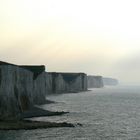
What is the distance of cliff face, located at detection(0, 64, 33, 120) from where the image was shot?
68.6 meters

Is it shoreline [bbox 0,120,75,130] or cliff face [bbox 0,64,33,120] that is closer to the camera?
shoreline [bbox 0,120,75,130]

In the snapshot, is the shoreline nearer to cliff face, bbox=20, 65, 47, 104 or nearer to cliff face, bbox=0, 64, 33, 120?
cliff face, bbox=0, 64, 33, 120

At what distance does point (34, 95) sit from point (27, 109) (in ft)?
69.9

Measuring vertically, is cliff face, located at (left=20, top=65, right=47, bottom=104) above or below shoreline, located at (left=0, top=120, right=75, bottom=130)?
above

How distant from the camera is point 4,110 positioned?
222 feet

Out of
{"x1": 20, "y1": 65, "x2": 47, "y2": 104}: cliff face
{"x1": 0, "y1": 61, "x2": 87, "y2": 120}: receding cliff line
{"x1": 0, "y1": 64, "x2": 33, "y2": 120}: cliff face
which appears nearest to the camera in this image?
{"x1": 0, "y1": 64, "x2": 33, "y2": 120}: cliff face

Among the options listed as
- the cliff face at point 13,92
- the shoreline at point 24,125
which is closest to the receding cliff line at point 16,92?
the cliff face at point 13,92

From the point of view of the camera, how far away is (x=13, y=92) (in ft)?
253

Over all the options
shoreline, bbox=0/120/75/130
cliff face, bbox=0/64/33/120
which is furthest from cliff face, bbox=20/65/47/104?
shoreline, bbox=0/120/75/130

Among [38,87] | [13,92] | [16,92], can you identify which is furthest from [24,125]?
[38,87]

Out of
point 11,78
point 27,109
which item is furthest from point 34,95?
point 11,78

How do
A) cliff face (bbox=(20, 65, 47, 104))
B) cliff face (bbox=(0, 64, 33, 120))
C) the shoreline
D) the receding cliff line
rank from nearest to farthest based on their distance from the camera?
the shoreline < cliff face (bbox=(0, 64, 33, 120)) < the receding cliff line < cliff face (bbox=(20, 65, 47, 104))

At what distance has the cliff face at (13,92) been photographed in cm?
6856

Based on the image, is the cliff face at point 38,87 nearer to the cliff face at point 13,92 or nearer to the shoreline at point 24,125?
the cliff face at point 13,92
